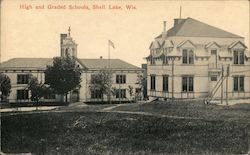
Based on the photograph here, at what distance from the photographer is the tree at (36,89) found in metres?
4.78

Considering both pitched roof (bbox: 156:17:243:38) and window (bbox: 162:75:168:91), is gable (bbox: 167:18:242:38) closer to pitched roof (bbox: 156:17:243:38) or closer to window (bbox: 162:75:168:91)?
pitched roof (bbox: 156:17:243:38)

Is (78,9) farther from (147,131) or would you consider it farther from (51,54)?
(147,131)

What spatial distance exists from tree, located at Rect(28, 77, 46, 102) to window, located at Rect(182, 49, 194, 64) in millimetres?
1930

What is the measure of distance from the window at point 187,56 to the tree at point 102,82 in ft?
3.42

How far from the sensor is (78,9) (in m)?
4.66

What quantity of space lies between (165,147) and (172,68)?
113 centimetres

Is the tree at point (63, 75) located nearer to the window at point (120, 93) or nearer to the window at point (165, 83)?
the window at point (120, 93)

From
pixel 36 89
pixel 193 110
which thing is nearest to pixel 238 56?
pixel 193 110

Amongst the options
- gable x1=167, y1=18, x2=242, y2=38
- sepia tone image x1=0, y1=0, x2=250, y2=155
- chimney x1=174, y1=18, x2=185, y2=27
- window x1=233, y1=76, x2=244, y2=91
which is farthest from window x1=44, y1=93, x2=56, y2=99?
window x1=233, y1=76, x2=244, y2=91

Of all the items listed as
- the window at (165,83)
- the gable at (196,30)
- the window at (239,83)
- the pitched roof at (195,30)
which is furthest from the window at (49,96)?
the window at (239,83)

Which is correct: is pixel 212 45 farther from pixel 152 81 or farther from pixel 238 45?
pixel 152 81

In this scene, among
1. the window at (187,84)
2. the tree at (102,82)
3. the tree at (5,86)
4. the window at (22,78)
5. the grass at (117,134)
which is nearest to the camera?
the grass at (117,134)

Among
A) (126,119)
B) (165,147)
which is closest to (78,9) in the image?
(126,119)

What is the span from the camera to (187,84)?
504 centimetres
